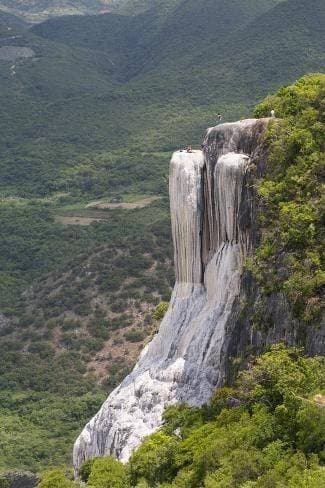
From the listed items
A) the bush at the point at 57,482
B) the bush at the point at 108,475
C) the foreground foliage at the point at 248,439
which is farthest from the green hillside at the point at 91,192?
the foreground foliage at the point at 248,439

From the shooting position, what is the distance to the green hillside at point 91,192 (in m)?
54.8

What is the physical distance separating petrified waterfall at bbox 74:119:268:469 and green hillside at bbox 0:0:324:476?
63.3 ft

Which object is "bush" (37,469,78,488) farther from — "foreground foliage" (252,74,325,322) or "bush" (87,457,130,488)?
"foreground foliage" (252,74,325,322)

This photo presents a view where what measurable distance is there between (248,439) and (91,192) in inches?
4052

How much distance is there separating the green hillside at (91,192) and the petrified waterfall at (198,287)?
63.3ft

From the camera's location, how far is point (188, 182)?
23484 millimetres

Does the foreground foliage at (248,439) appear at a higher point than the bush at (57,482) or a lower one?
higher

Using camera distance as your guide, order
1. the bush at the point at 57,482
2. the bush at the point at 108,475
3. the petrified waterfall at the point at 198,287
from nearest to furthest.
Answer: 1. the bush at the point at 108,475
2. the bush at the point at 57,482
3. the petrified waterfall at the point at 198,287

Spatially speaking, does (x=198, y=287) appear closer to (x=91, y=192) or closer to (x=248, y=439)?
(x=248, y=439)

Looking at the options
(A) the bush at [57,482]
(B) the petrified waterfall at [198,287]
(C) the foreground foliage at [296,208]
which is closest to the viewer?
(C) the foreground foliage at [296,208]

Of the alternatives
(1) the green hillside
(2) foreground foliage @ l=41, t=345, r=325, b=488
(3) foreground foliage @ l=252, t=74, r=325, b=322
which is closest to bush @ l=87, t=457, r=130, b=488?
(2) foreground foliage @ l=41, t=345, r=325, b=488

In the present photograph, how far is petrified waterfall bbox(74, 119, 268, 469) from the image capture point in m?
21.8

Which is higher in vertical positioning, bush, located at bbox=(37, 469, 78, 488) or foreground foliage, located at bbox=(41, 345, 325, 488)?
foreground foliage, located at bbox=(41, 345, 325, 488)

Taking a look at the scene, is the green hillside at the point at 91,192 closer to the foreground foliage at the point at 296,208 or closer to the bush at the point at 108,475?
the bush at the point at 108,475
